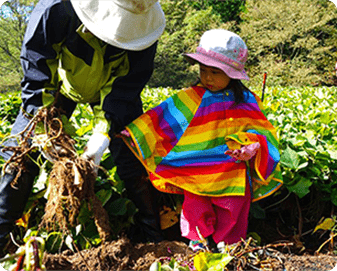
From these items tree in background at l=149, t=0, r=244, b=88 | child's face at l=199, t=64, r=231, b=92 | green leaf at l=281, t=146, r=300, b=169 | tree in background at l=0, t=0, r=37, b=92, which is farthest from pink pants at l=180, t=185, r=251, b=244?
tree in background at l=0, t=0, r=37, b=92

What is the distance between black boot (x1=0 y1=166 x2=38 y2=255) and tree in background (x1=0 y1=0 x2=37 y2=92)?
19433 mm

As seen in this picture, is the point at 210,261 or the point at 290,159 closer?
the point at 210,261

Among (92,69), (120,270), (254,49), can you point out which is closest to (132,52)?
(92,69)

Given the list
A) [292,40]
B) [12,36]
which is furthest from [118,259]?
[12,36]

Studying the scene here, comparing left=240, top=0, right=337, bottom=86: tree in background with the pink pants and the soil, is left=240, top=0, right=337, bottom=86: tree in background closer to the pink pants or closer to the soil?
the pink pants

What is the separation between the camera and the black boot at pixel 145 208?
258cm

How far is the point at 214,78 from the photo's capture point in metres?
2.49

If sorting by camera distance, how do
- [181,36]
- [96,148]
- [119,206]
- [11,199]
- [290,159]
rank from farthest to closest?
[181,36] < [290,159] < [119,206] < [11,199] < [96,148]

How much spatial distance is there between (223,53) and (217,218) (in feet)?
3.27

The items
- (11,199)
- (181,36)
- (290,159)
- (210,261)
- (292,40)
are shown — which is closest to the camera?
(210,261)

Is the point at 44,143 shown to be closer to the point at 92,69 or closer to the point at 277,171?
the point at 92,69

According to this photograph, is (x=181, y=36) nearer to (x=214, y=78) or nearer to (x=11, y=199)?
(x=214, y=78)

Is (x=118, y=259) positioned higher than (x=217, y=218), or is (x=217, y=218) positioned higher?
(x=118, y=259)

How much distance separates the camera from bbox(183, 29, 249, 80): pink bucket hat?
2.39 metres
